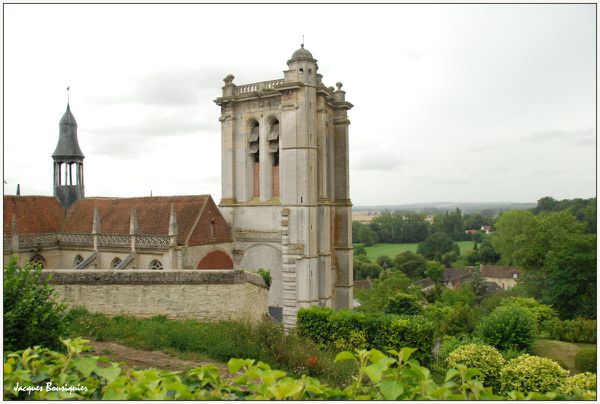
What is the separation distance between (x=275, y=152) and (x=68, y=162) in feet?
44.3

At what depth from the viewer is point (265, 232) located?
26375 millimetres

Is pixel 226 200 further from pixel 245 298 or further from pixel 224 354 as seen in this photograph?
pixel 224 354

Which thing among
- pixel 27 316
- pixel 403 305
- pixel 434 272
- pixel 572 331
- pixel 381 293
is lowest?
pixel 434 272

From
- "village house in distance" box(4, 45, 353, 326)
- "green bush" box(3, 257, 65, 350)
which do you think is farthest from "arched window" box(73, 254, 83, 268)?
"green bush" box(3, 257, 65, 350)

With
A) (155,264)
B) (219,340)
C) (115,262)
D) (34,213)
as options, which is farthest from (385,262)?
(219,340)

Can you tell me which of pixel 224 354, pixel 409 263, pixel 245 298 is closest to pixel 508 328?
pixel 245 298

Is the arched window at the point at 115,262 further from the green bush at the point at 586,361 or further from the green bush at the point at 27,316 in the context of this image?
the green bush at the point at 586,361

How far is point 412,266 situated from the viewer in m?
78.2

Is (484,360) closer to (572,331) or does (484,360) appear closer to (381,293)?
(572,331)

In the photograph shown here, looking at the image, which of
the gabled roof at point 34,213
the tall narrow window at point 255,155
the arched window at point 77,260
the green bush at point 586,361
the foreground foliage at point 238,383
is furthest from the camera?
the tall narrow window at point 255,155

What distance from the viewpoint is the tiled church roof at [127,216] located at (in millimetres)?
24453

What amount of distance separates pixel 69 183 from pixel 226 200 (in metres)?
10.3

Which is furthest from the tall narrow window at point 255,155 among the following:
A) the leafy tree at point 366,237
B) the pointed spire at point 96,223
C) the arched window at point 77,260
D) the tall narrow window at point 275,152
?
the leafy tree at point 366,237

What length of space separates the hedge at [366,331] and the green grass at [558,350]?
662 cm
